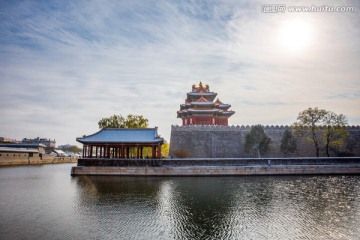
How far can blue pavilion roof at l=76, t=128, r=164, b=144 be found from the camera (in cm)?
2562

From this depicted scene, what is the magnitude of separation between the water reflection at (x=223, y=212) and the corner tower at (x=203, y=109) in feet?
68.3

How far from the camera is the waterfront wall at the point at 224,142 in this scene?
31984 mm

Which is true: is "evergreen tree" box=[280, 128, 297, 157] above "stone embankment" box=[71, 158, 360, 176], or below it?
above

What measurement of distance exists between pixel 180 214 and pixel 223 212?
196 centimetres

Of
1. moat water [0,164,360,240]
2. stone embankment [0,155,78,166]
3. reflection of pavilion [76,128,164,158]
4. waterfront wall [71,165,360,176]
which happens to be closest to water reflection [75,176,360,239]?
moat water [0,164,360,240]

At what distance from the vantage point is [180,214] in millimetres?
10195

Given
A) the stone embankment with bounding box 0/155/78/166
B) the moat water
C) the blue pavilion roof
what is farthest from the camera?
the stone embankment with bounding box 0/155/78/166

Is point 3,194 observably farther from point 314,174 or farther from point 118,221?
point 314,174

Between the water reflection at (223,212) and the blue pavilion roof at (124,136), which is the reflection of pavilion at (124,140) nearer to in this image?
the blue pavilion roof at (124,136)

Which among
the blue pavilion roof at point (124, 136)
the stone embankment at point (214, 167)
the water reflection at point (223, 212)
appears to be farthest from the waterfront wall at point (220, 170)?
the water reflection at point (223, 212)

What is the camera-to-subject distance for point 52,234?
798 centimetres

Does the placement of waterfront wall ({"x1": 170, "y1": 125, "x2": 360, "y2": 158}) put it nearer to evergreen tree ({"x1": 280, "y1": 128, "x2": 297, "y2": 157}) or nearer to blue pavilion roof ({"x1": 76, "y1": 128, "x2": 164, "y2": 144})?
evergreen tree ({"x1": 280, "y1": 128, "x2": 297, "y2": 157})

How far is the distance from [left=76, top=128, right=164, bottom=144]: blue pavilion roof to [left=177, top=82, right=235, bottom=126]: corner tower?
10.5 meters

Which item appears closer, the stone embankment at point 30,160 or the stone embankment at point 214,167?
the stone embankment at point 214,167
